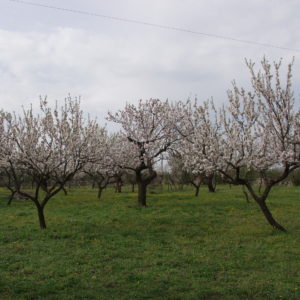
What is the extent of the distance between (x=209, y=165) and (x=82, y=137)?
654 centimetres

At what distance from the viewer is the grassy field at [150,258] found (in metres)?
7.68

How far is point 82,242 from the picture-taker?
12.8 m

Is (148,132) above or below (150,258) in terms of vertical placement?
above

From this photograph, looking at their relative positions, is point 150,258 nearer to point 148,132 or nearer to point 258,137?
point 258,137

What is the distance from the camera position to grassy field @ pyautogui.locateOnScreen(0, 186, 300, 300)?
25.2ft

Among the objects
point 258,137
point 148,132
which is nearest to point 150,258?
point 258,137

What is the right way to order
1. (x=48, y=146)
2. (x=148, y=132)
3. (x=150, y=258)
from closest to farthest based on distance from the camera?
(x=150, y=258), (x=48, y=146), (x=148, y=132)

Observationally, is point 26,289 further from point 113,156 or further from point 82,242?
point 113,156

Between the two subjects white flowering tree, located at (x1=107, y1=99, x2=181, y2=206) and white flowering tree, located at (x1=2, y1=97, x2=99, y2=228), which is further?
white flowering tree, located at (x1=107, y1=99, x2=181, y2=206)

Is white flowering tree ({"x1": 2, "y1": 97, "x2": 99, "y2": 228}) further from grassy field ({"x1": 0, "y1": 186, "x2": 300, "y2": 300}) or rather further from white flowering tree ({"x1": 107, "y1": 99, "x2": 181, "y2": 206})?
white flowering tree ({"x1": 107, "y1": 99, "x2": 181, "y2": 206})

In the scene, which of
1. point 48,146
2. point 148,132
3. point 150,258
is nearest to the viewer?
point 150,258

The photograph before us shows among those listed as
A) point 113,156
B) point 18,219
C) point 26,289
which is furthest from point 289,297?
point 113,156

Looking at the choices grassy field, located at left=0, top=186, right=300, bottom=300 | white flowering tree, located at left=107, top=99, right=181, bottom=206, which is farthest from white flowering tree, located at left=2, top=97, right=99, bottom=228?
white flowering tree, located at left=107, top=99, right=181, bottom=206

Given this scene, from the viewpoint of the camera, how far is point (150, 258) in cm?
1056
